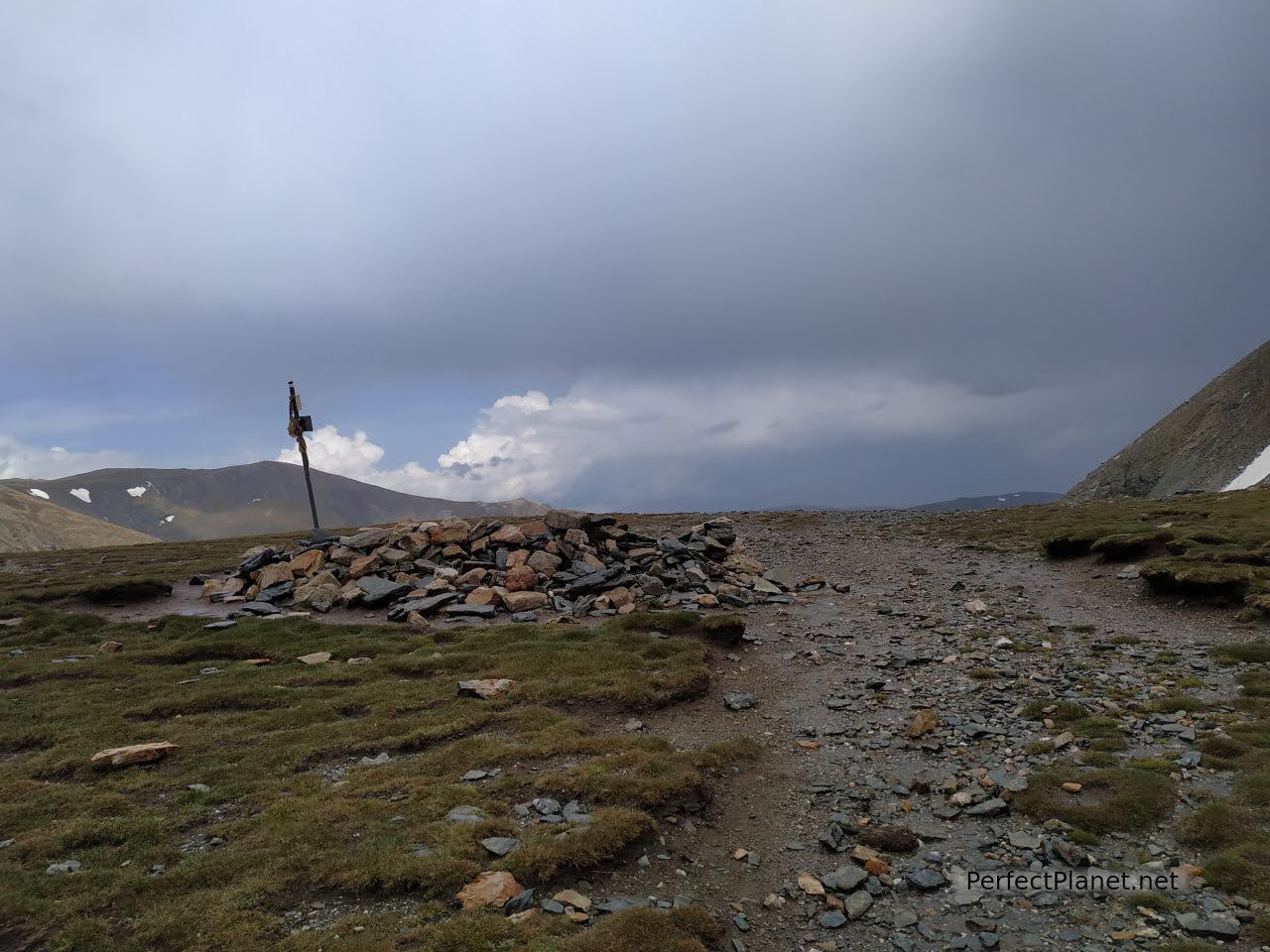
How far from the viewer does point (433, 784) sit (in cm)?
1188

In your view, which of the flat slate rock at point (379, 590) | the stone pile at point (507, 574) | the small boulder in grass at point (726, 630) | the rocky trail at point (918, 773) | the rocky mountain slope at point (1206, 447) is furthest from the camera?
the rocky mountain slope at point (1206, 447)

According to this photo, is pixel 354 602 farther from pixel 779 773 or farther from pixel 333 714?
pixel 779 773

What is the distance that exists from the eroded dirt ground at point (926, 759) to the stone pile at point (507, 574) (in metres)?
2.76

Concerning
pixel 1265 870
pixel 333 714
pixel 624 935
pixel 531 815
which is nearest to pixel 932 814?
pixel 1265 870

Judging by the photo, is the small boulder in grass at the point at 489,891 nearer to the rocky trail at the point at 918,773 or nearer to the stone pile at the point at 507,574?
the rocky trail at the point at 918,773

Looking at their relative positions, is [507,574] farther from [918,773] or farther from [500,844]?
[918,773]

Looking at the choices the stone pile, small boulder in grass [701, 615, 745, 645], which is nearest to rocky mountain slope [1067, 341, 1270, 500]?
the stone pile

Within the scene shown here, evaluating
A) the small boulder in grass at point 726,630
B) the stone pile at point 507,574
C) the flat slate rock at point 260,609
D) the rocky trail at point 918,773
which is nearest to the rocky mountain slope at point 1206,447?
the rocky trail at point 918,773

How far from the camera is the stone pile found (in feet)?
89.6

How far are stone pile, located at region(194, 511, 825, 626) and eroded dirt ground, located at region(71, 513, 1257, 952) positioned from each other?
276 cm

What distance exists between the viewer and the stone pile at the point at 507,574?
89.6 ft

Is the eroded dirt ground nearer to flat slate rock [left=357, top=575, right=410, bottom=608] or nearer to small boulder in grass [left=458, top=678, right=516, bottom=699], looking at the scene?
flat slate rock [left=357, top=575, right=410, bottom=608]

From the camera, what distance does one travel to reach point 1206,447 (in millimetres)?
90875

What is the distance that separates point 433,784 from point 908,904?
7.98m
